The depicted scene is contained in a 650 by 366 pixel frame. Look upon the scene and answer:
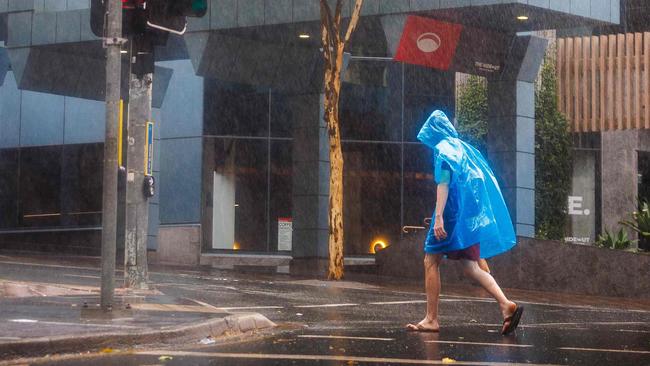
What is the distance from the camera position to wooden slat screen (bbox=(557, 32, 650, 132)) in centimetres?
2559

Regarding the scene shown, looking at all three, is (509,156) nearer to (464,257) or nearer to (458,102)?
(458,102)

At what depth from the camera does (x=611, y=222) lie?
28.0 meters

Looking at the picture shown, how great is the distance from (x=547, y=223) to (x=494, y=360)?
67.8 feet

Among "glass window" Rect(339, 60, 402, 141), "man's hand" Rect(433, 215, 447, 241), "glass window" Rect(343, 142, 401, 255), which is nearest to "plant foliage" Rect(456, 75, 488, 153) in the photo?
"glass window" Rect(339, 60, 402, 141)

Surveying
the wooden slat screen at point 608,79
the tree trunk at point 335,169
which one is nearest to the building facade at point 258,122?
the tree trunk at point 335,169

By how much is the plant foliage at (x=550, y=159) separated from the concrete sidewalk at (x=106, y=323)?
17.3 metres

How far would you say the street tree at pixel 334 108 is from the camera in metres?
20.1

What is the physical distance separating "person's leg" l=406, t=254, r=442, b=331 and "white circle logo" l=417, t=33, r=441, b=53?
42.0ft

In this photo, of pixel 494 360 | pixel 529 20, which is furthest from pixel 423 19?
pixel 494 360

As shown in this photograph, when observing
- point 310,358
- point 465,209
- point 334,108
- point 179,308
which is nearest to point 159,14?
point 179,308

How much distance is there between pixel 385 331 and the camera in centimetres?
982

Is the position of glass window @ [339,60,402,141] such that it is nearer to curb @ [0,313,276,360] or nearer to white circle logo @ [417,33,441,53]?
white circle logo @ [417,33,441,53]

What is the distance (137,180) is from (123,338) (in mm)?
5254

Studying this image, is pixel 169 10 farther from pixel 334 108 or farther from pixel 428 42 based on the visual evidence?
pixel 428 42
